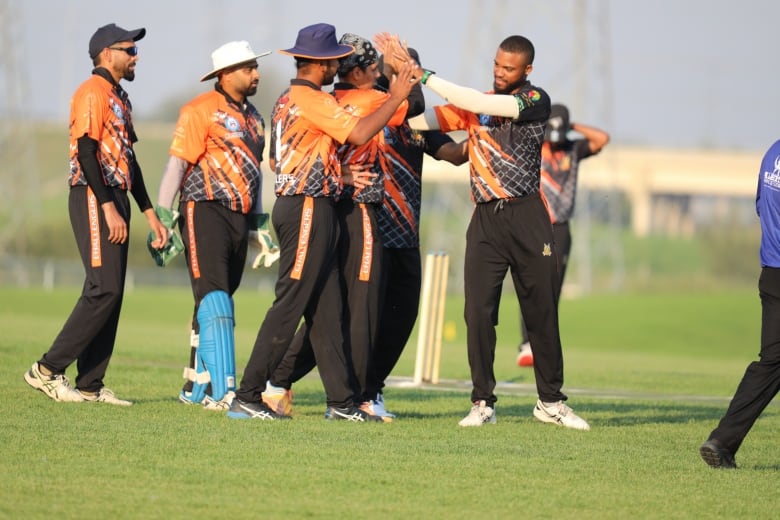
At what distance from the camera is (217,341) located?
31.3 feet

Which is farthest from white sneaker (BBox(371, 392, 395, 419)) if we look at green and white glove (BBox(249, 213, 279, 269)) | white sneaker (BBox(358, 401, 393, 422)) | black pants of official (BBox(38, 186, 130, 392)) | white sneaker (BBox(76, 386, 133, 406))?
black pants of official (BBox(38, 186, 130, 392))

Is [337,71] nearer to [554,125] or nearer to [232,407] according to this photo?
[232,407]

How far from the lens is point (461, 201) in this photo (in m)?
47.6

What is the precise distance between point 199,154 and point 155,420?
6.36 feet

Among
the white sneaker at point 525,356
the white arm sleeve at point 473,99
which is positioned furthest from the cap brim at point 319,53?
the white sneaker at point 525,356

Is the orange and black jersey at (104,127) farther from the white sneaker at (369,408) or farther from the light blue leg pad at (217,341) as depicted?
the white sneaker at (369,408)

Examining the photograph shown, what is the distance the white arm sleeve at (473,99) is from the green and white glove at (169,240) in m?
2.09

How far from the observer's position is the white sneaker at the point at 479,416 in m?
9.22

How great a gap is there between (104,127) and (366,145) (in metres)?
1.84

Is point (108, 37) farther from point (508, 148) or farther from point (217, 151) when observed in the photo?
point (508, 148)

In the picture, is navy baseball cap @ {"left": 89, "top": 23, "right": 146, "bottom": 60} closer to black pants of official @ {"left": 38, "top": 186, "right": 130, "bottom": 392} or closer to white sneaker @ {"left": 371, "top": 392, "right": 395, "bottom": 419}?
black pants of official @ {"left": 38, "top": 186, "right": 130, "bottom": 392}

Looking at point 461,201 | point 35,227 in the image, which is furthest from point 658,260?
point 35,227

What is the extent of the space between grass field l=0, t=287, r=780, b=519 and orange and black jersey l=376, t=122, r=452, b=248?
133 centimetres

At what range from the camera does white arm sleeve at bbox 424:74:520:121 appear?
29.4ft
